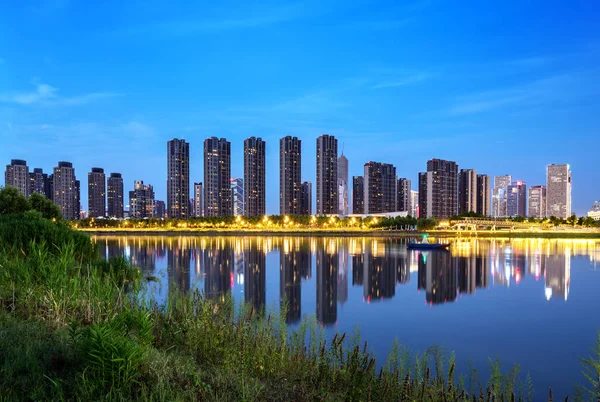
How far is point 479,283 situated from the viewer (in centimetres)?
3516

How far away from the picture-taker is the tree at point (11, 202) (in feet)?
150

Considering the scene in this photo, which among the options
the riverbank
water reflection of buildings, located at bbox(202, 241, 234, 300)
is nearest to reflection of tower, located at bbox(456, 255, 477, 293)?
water reflection of buildings, located at bbox(202, 241, 234, 300)

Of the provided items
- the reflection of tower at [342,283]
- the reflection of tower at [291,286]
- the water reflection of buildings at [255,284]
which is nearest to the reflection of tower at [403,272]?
the reflection of tower at [342,283]

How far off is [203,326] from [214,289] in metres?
18.0

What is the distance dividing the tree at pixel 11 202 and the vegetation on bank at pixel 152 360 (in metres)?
40.3

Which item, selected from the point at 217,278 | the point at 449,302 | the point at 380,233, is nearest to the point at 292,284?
the point at 217,278

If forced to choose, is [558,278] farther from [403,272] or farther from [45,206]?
[45,206]

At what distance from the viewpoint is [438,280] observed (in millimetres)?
37094

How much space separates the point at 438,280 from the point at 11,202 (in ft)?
144

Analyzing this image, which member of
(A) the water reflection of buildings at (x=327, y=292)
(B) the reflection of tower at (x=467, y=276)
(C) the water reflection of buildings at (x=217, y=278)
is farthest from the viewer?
(B) the reflection of tower at (x=467, y=276)

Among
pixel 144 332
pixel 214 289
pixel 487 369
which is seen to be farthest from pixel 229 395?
pixel 214 289

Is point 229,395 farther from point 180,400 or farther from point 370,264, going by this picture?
point 370,264

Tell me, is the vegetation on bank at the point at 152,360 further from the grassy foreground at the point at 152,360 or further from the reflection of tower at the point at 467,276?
the reflection of tower at the point at 467,276

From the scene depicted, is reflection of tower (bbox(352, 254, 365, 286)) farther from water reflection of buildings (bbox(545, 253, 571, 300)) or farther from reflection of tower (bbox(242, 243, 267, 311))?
water reflection of buildings (bbox(545, 253, 571, 300))
